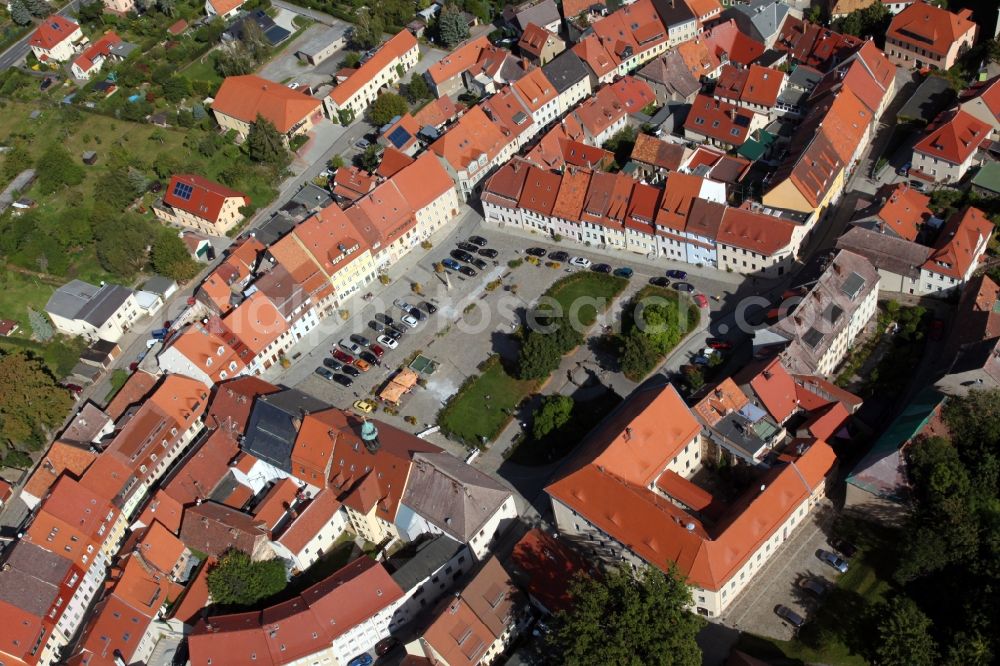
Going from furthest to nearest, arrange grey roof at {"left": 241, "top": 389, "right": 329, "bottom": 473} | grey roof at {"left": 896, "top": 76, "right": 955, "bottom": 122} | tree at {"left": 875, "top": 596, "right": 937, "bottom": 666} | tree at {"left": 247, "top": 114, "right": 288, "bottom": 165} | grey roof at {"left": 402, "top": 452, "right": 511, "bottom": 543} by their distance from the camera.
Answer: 1. tree at {"left": 247, "top": 114, "right": 288, "bottom": 165}
2. grey roof at {"left": 896, "top": 76, "right": 955, "bottom": 122}
3. grey roof at {"left": 241, "top": 389, "right": 329, "bottom": 473}
4. grey roof at {"left": 402, "top": 452, "right": 511, "bottom": 543}
5. tree at {"left": 875, "top": 596, "right": 937, "bottom": 666}

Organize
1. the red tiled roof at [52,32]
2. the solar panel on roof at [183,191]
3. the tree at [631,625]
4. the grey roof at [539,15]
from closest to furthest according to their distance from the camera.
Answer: the tree at [631,625]
the solar panel on roof at [183,191]
the grey roof at [539,15]
the red tiled roof at [52,32]

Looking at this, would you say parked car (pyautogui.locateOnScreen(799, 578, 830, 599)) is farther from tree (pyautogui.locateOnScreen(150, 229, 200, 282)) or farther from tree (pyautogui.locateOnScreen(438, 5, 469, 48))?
tree (pyautogui.locateOnScreen(438, 5, 469, 48))

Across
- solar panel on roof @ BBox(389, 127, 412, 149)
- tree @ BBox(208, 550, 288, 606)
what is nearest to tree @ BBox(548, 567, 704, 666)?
tree @ BBox(208, 550, 288, 606)

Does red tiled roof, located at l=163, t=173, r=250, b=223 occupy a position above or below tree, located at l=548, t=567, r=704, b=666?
above

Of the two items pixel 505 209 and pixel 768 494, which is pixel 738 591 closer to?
pixel 768 494

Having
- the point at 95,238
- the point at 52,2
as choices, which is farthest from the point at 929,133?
the point at 52,2

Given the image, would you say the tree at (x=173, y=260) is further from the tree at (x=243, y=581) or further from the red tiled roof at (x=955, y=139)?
the red tiled roof at (x=955, y=139)

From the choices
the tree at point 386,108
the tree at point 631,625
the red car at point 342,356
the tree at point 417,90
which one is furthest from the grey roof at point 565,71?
the tree at point 631,625
